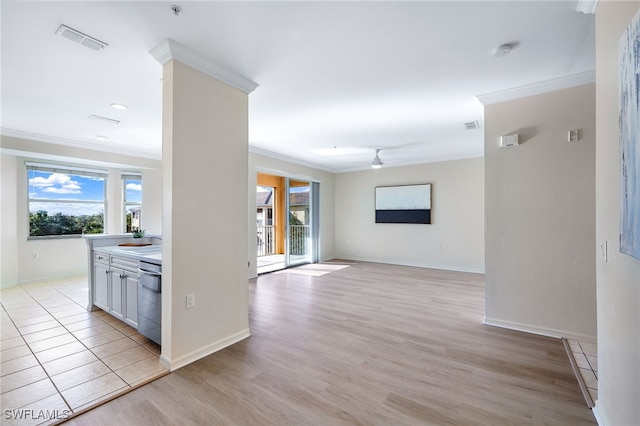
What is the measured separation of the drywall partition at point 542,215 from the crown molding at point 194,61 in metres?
2.72

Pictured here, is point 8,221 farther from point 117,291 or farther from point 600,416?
point 600,416

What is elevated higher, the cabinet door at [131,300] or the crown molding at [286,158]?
the crown molding at [286,158]

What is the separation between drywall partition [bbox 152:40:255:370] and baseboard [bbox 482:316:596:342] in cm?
270

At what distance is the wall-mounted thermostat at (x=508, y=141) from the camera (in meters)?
3.08

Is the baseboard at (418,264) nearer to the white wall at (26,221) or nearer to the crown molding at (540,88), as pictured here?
the crown molding at (540,88)

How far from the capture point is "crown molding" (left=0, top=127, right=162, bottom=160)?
4434mm

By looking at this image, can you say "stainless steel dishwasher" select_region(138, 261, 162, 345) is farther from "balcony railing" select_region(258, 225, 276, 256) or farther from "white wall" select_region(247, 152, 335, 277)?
"balcony railing" select_region(258, 225, 276, 256)

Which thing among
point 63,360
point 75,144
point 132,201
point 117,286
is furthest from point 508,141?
point 132,201

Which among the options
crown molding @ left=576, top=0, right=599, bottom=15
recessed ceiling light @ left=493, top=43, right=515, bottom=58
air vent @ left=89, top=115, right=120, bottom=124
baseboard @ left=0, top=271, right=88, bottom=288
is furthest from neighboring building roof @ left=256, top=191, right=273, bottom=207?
crown molding @ left=576, top=0, right=599, bottom=15

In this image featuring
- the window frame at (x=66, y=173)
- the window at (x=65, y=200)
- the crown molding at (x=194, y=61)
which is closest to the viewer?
the crown molding at (x=194, y=61)

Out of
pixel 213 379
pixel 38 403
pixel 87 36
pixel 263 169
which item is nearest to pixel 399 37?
pixel 87 36

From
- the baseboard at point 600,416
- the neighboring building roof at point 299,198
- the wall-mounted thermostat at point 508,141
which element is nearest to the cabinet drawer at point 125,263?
the baseboard at point 600,416

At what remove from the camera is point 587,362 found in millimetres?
2426

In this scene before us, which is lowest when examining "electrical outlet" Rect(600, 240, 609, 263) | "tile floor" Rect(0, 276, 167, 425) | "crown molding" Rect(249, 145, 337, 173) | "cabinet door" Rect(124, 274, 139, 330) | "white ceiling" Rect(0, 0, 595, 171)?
"tile floor" Rect(0, 276, 167, 425)
